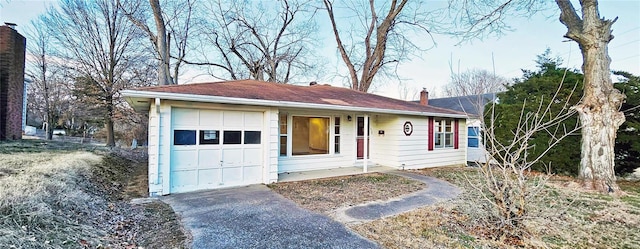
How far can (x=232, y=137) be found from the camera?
6445mm

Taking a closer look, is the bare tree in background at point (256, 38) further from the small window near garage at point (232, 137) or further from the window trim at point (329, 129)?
the small window near garage at point (232, 137)

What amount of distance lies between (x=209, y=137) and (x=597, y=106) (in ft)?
29.8

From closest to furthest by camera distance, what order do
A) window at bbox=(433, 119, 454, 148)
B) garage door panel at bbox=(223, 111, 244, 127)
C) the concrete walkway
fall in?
1. the concrete walkway
2. garage door panel at bbox=(223, 111, 244, 127)
3. window at bbox=(433, 119, 454, 148)

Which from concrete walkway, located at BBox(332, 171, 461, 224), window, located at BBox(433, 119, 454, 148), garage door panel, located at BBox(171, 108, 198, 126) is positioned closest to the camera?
concrete walkway, located at BBox(332, 171, 461, 224)

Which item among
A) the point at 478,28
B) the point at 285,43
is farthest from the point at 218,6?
the point at 478,28

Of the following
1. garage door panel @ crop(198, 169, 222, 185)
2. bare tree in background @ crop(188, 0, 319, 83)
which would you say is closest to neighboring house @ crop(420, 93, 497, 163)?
garage door panel @ crop(198, 169, 222, 185)

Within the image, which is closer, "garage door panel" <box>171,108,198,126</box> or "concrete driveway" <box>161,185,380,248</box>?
"concrete driveway" <box>161,185,380,248</box>

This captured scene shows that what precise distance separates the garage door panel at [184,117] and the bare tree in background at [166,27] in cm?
814

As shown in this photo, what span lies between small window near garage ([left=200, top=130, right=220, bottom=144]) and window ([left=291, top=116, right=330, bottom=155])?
2978 millimetres

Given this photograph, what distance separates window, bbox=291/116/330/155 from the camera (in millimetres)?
8859

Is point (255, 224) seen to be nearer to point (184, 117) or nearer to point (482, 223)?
point (184, 117)

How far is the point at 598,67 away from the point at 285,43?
1608cm

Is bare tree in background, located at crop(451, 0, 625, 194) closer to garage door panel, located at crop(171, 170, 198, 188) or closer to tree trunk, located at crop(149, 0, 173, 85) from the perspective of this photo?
garage door panel, located at crop(171, 170, 198, 188)

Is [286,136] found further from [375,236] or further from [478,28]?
[478,28]
